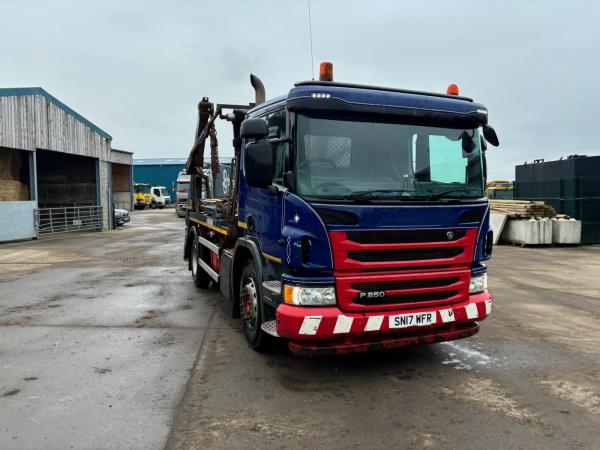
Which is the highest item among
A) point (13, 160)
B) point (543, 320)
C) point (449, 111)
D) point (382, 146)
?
point (13, 160)

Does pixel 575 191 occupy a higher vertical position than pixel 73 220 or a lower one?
higher

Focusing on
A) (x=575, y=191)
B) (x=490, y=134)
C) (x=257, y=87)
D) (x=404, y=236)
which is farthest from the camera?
(x=575, y=191)

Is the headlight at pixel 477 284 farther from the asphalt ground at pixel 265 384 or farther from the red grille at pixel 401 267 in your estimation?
the asphalt ground at pixel 265 384

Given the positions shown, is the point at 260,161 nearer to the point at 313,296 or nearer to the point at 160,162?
the point at 313,296

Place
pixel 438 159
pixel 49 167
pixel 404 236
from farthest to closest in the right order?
pixel 49 167, pixel 438 159, pixel 404 236

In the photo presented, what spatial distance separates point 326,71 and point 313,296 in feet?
7.40

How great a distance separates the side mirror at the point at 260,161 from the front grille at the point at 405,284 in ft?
4.26

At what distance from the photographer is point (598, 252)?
15141mm

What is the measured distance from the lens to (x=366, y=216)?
4113 mm

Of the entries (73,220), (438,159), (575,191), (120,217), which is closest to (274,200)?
(438,159)

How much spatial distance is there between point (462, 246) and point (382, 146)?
125 centimetres

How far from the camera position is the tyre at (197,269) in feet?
28.9

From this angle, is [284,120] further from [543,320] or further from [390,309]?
[543,320]

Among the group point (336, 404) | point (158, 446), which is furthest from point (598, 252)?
point (158, 446)
